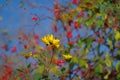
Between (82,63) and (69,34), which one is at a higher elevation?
(82,63)

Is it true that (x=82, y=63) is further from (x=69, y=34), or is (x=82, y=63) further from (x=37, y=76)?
(x=69, y=34)

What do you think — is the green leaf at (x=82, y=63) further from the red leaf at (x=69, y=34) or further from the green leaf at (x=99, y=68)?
the red leaf at (x=69, y=34)

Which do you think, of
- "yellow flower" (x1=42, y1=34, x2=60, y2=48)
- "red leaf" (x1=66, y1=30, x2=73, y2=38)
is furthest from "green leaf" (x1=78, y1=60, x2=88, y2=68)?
"red leaf" (x1=66, y1=30, x2=73, y2=38)

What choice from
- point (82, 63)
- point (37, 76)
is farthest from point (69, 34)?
point (37, 76)

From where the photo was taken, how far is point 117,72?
3.22 metres

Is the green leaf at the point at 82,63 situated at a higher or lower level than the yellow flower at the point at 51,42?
lower

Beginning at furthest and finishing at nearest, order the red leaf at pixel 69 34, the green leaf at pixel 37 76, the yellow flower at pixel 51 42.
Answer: the red leaf at pixel 69 34
the green leaf at pixel 37 76
the yellow flower at pixel 51 42

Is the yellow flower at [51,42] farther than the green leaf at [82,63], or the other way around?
the green leaf at [82,63]

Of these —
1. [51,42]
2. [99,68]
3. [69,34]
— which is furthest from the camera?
[69,34]

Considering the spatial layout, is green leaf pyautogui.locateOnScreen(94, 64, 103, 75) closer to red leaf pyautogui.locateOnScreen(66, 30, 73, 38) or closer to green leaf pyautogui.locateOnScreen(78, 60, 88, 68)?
green leaf pyautogui.locateOnScreen(78, 60, 88, 68)

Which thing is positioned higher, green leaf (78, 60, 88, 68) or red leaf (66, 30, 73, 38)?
green leaf (78, 60, 88, 68)

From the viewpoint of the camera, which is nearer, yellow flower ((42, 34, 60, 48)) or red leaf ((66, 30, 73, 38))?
yellow flower ((42, 34, 60, 48))

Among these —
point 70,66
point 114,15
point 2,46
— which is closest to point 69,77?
point 70,66

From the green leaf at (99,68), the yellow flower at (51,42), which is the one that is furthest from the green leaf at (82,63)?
the yellow flower at (51,42)
